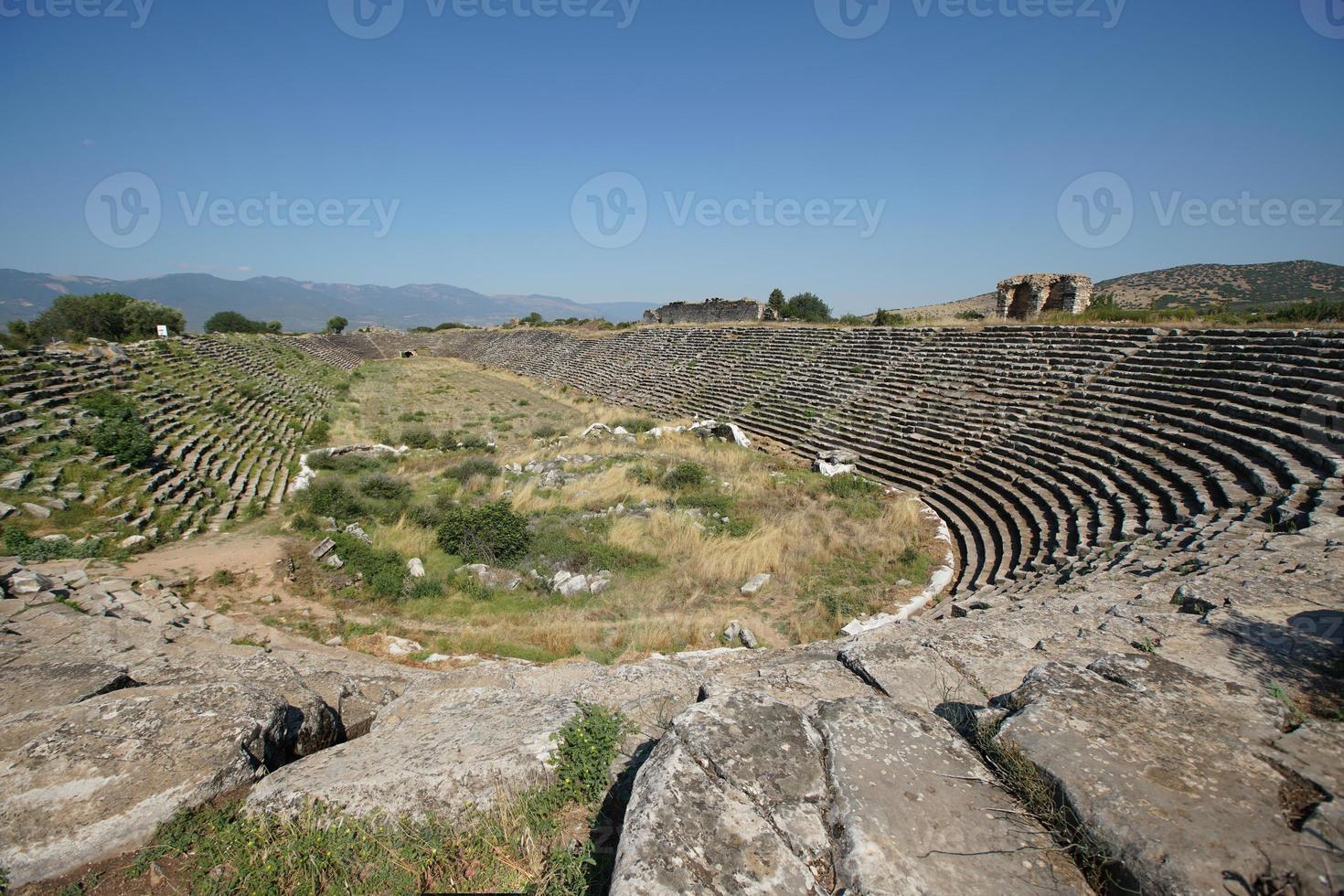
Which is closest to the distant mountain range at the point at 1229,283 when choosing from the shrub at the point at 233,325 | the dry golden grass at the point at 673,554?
the dry golden grass at the point at 673,554

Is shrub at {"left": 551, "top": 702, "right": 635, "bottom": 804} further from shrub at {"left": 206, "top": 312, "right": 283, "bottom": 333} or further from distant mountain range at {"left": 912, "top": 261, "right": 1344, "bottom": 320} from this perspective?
shrub at {"left": 206, "top": 312, "right": 283, "bottom": 333}

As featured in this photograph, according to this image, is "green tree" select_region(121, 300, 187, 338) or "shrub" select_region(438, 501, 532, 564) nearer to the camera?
"shrub" select_region(438, 501, 532, 564)

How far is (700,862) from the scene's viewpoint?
Result: 1.95m

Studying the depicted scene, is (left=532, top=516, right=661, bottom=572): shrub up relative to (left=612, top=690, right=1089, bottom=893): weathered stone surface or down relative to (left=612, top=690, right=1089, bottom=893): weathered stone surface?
down

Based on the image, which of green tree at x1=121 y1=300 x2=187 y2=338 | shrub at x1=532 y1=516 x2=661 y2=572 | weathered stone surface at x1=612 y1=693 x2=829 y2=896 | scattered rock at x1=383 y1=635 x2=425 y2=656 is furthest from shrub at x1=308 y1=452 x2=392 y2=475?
green tree at x1=121 y1=300 x2=187 y2=338

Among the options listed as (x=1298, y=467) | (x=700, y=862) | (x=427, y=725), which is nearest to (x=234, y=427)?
(x=427, y=725)

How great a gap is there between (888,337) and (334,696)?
21.9 meters

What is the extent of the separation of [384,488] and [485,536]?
4.62 meters

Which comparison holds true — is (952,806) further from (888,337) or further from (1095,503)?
(888,337)

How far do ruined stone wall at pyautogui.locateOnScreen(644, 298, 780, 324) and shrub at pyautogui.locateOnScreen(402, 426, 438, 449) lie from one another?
69.5 feet

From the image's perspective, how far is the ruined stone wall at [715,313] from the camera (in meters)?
36.9

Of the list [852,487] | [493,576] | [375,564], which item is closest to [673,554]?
[493,576]

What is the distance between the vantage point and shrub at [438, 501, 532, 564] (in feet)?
31.9

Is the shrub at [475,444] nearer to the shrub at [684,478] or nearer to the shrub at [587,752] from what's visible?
the shrub at [684,478]
